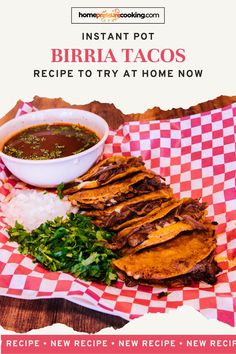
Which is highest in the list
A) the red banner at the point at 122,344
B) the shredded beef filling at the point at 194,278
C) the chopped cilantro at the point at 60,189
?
the chopped cilantro at the point at 60,189

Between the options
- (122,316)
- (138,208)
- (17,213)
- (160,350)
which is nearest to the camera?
(160,350)

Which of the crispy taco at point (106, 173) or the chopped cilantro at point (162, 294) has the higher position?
the crispy taco at point (106, 173)

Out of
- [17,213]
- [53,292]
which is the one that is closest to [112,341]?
[53,292]

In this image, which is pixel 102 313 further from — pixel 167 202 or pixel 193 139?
pixel 193 139

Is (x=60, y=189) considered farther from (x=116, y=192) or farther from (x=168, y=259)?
(x=168, y=259)

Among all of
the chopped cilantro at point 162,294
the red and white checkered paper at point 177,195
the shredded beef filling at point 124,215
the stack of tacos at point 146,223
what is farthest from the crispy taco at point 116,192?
the chopped cilantro at point 162,294

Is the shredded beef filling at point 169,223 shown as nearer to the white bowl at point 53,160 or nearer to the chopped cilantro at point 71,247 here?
the chopped cilantro at point 71,247

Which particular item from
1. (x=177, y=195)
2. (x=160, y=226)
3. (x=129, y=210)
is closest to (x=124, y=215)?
(x=129, y=210)
